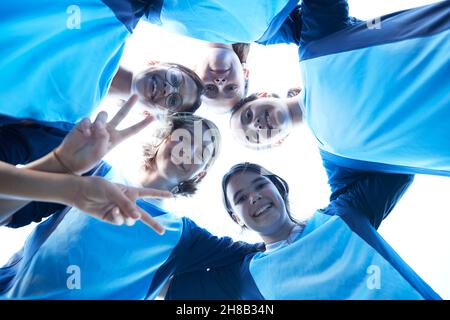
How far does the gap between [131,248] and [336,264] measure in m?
0.45

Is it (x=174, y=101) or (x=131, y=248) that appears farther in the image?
(x=174, y=101)

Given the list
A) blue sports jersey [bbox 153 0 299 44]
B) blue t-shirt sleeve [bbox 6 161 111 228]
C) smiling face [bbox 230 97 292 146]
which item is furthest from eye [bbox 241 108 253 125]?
blue t-shirt sleeve [bbox 6 161 111 228]

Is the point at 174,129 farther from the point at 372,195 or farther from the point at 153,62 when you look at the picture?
the point at 372,195

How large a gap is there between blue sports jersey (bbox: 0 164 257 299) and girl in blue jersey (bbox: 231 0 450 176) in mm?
411

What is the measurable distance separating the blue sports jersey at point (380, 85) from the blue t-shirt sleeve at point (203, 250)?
35 centimetres

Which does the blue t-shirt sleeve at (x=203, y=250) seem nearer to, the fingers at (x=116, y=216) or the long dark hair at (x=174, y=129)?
the long dark hair at (x=174, y=129)

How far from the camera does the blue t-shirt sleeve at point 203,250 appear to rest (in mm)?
1102

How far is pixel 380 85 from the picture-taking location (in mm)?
881

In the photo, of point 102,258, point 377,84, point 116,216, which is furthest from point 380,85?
point 102,258

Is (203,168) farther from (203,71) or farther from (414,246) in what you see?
(414,246)

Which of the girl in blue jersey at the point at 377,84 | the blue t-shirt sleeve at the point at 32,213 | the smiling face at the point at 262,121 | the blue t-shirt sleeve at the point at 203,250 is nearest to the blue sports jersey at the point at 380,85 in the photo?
the girl in blue jersey at the point at 377,84

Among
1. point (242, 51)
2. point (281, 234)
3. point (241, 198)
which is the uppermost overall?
point (242, 51)

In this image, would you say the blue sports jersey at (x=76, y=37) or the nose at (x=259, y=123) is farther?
the nose at (x=259, y=123)
